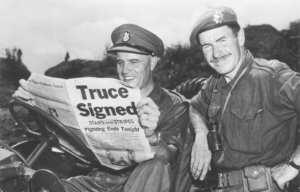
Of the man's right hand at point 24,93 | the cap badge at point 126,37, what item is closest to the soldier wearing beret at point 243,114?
the cap badge at point 126,37

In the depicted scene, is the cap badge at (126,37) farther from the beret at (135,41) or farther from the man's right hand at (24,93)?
the man's right hand at (24,93)

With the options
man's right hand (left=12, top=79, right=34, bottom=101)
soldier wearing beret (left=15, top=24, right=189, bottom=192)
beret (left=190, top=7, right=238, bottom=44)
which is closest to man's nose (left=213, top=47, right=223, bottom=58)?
beret (left=190, top=7, right=238, bottom=44)

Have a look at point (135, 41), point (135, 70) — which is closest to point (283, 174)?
point (135, 70)

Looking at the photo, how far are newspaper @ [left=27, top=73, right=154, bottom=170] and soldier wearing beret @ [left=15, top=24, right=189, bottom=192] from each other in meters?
0.07

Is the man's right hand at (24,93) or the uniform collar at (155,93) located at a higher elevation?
the man's right hand at (24,93)

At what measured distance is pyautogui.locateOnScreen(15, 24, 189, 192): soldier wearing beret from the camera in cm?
178

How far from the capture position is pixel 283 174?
6.15 feet

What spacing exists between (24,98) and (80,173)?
2.57 feet

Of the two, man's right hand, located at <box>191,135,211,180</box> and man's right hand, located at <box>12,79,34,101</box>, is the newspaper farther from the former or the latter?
man's right hand, located at <box>191,135,211,180</box>

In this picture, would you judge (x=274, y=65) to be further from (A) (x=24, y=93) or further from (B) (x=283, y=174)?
(A) (x=24, y=93)

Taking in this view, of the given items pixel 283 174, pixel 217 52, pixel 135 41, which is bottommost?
pixel 283 174

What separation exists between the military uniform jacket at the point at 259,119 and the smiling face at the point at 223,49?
69mm

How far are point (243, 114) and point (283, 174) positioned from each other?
0.42 m

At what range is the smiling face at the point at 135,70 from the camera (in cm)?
250
